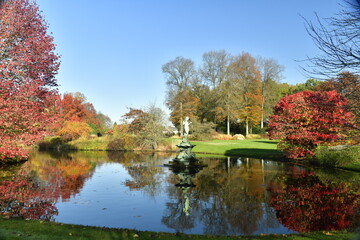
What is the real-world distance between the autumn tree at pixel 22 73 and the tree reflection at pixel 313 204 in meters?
11.5

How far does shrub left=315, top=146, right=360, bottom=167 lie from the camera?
789 inches

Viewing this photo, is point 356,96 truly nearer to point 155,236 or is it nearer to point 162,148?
point 155,236

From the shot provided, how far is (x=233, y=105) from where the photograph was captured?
51.4m

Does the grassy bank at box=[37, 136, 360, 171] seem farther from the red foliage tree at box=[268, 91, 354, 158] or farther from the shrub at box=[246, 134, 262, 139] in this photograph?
the shrub at box=[246, 134, 262, 139]

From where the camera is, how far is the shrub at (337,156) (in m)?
20.0

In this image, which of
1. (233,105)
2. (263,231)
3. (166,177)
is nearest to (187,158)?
(166,177)

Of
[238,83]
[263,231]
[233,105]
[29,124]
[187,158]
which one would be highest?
[238,83]

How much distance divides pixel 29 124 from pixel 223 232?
35.3ft

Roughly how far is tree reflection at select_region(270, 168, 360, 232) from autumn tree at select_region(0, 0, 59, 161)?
1153 centimetres

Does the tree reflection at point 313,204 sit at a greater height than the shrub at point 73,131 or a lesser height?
lesser

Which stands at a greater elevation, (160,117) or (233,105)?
(233,105)

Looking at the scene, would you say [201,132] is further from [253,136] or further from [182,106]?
[253,136]

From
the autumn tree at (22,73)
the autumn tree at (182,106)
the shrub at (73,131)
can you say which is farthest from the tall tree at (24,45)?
the autumn tree at (182,106)

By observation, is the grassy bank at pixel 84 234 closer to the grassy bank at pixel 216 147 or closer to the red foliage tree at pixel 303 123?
the grassy bank at pixel 216 147
